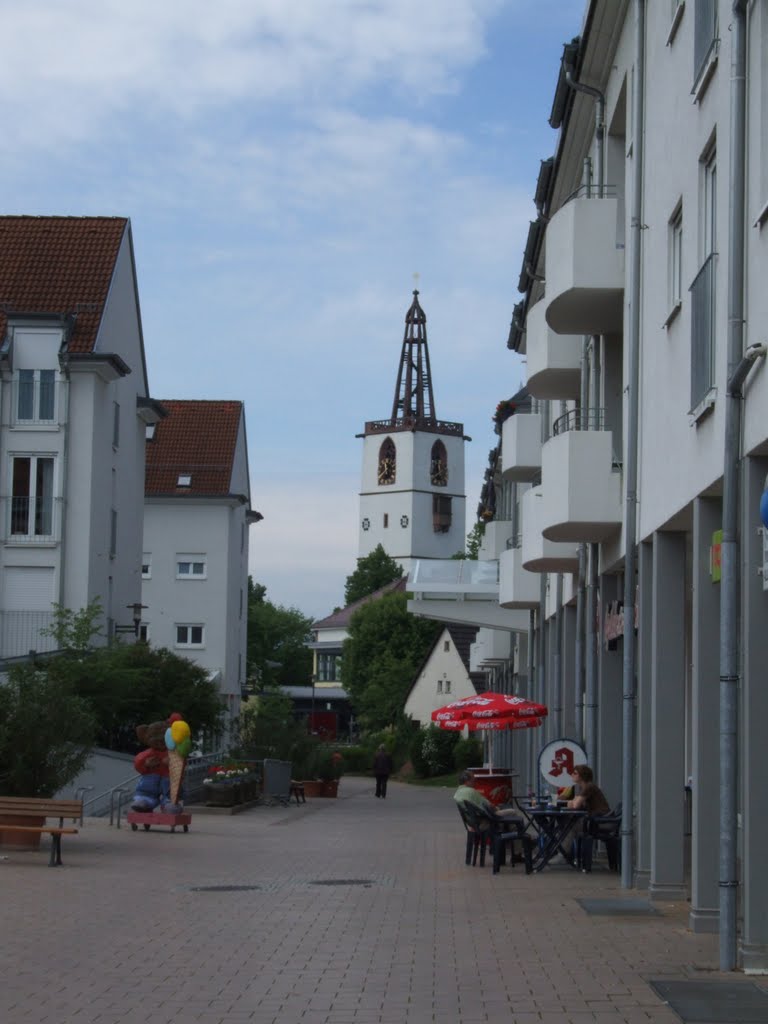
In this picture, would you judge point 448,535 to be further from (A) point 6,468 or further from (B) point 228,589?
(A) point 6,468

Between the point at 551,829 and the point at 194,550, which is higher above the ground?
the point at 194,550

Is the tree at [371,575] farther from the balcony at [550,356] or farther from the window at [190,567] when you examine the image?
the balcony at [550,356]

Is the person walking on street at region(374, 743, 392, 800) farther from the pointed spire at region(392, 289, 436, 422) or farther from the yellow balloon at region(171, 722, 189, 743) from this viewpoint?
the pointed spire at region(392, 289, 436, 422)

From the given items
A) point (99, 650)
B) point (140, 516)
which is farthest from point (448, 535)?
point (99, 650)

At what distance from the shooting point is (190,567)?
234ft

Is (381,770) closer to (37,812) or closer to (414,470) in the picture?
(37,812)

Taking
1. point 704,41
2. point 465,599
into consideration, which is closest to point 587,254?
point 704,41

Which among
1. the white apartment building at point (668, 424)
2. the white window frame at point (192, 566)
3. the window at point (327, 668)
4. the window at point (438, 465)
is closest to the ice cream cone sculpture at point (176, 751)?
the white apartment building at point (668, 424)

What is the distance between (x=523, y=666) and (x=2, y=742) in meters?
25.0

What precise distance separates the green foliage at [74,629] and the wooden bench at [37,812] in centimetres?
2056

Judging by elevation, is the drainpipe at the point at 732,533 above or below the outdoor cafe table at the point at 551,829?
above

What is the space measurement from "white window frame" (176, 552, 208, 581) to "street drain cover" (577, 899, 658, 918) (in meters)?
55.0

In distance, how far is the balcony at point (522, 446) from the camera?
108ft

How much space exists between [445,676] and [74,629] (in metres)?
56.7
